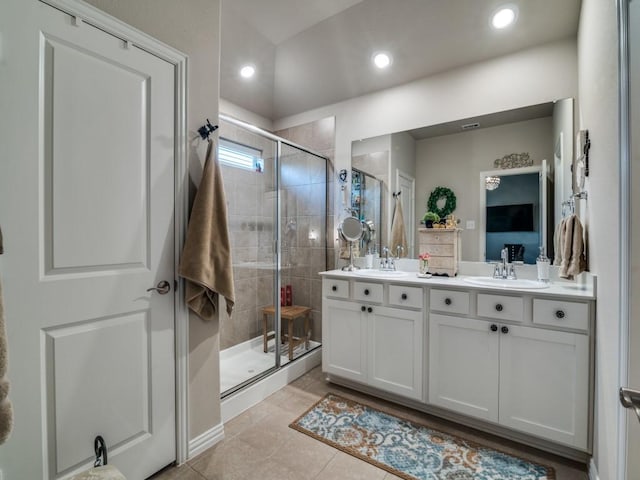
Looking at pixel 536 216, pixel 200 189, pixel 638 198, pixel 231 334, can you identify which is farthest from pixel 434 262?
pixel 231 334

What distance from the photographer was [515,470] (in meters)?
1.59

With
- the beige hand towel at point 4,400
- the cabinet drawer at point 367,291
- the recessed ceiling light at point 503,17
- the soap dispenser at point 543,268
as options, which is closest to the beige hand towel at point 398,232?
the cabinet drawer at point 367,291

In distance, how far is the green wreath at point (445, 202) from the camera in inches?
94.6

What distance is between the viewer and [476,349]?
1.85 m

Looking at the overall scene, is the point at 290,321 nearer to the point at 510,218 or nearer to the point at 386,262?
the point at 386,262


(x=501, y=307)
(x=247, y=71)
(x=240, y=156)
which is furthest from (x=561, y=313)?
(x=247, y=71)

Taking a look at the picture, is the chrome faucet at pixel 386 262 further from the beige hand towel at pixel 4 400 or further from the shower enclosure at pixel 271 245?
the beige hand towel at pixel 4 400

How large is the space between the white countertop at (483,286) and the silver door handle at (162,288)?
1.22 m

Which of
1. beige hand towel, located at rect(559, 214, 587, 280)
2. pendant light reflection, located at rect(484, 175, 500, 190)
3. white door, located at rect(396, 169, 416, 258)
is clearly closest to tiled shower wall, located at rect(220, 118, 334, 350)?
white door, located at rect(396, 169, 416, 258)

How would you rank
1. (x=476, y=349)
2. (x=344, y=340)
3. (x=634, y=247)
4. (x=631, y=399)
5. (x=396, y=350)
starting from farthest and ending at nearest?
(x=344, y=340) < (x=396, y=350) < (x=476, y=349) < (x=634, y=247) < (x=631, y=399)

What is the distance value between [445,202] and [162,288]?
2.09 metres

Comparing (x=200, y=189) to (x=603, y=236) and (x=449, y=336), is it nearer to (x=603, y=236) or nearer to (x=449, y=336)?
(x=449, y=336)

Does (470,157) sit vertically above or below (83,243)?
above

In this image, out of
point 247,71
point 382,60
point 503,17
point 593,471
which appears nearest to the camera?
point 593,471
